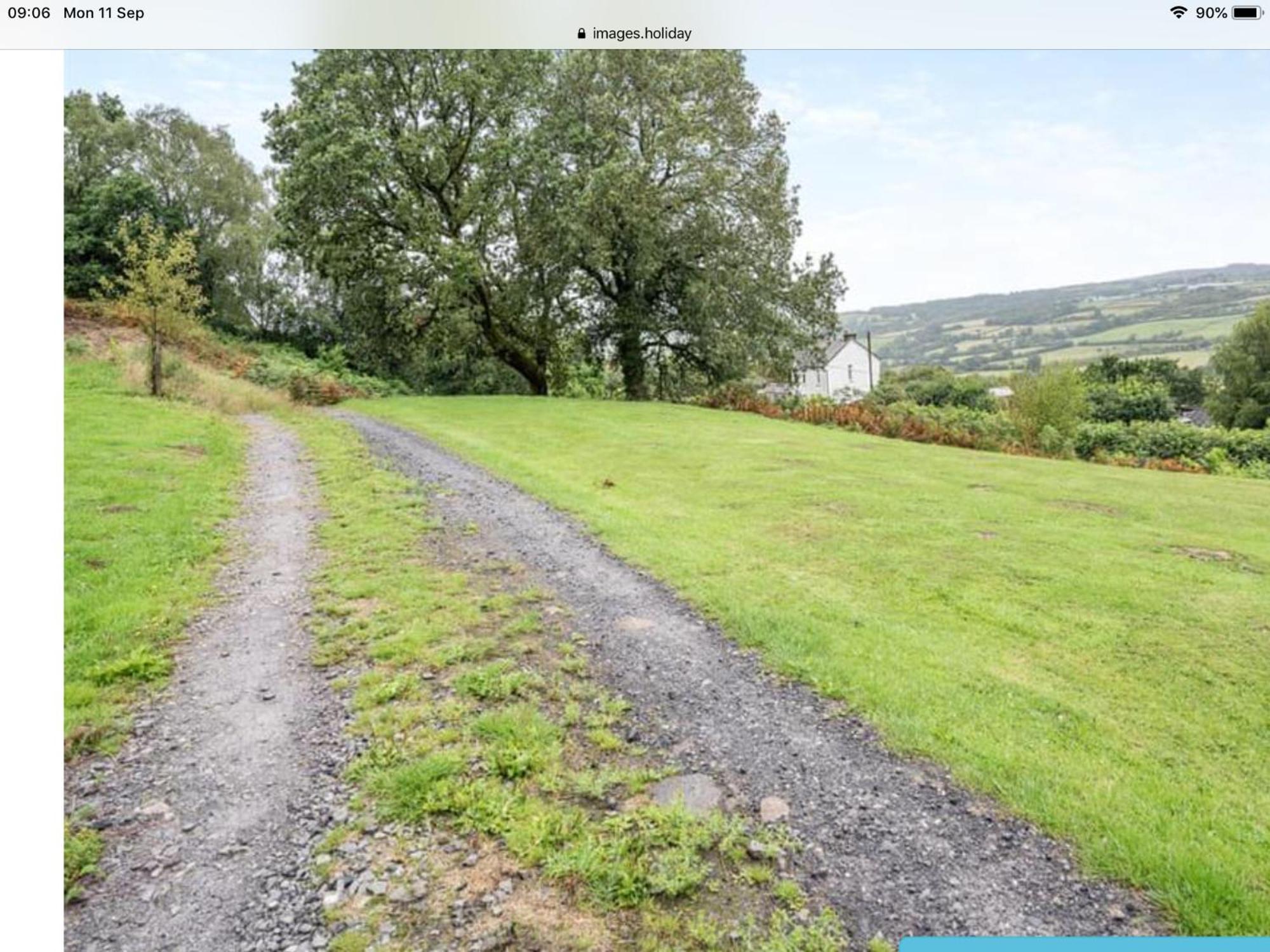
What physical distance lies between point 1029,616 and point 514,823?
435 cm

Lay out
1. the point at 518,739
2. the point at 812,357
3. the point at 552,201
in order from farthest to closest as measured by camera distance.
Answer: the point at 812,357, the point at 552,201, the point at 518,739

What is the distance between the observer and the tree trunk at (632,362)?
72.5 feet

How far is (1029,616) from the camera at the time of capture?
515cm

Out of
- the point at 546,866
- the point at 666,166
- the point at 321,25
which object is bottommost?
the point at 546,866

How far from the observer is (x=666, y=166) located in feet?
63.8

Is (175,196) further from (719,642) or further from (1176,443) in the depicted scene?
(1176,443)

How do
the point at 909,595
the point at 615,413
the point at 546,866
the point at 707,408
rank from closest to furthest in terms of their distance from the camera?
the point at 546,866 < the point at 909,595 < the point at 615,413 < the point at 707,408

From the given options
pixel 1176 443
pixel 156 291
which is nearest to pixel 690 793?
pixel 156 291

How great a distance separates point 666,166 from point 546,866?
20066 mm

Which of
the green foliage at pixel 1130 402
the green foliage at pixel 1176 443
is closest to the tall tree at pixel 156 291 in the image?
the green foliage at pixel 1176 443

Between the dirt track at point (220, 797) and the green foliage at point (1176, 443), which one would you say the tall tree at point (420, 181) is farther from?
the green foliage at point (1176, 443)

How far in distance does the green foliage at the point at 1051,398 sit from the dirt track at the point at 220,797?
74.4ft

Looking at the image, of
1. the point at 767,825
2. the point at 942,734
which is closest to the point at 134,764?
the point at 767,825

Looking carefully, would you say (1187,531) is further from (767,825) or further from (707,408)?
(707,408)
